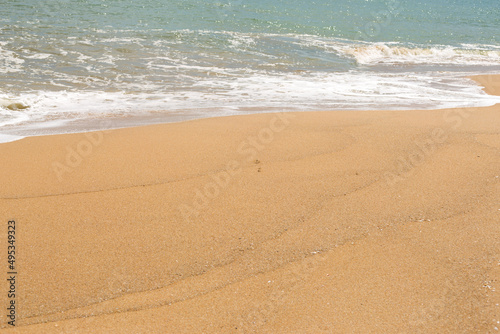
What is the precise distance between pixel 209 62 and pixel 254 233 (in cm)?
887

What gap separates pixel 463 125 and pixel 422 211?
9.17 feet

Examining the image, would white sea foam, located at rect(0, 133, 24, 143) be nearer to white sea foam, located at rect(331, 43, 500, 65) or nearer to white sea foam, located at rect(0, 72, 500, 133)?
white sea foam, located at rect(0, 72, 500, 133)

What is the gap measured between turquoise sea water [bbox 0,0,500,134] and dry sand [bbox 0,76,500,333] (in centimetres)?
216

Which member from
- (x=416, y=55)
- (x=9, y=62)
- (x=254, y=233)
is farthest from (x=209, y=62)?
(x=254, y=233)

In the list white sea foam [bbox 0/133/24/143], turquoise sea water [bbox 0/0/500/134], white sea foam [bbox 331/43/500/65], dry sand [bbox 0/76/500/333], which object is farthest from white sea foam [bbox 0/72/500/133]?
white sea foam [bbox 331/43/500/65]

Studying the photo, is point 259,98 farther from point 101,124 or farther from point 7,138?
point 7,138

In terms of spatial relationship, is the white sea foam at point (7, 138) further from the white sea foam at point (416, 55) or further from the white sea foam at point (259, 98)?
the white sea foam at point (416, 55)

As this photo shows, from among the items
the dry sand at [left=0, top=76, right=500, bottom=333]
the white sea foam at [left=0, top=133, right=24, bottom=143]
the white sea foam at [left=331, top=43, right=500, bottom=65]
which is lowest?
the white sea foam at [left=331, top=43, right=500, bottom=65]

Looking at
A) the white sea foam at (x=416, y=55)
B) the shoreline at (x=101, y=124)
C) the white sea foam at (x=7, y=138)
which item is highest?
the white sea foam at (x=7, y=138)

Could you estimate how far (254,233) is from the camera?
2906 millimetres

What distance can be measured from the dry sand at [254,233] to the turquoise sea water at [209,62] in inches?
84.9

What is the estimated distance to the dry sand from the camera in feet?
7.34

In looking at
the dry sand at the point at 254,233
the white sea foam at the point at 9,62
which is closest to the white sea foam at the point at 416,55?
the white sea foam at the point at 9,62

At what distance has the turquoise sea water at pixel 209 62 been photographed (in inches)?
282
